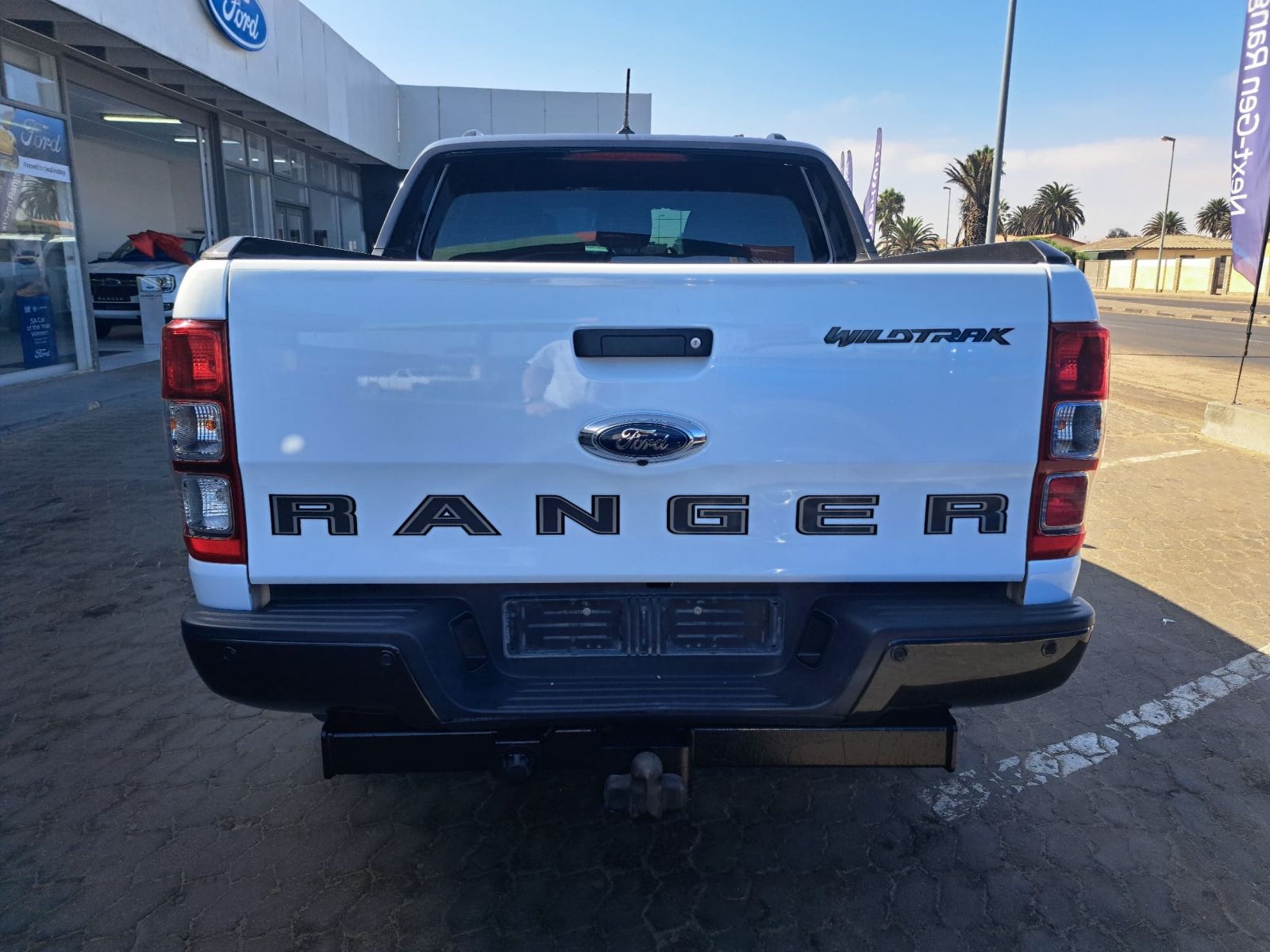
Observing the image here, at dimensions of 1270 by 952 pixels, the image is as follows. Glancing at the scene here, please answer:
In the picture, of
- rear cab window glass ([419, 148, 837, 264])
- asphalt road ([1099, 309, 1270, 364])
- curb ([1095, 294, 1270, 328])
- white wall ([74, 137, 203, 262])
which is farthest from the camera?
curb ([1095, 294, 1270, 328])

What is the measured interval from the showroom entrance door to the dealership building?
66 mm

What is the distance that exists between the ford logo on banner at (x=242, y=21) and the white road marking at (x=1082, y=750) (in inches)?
564

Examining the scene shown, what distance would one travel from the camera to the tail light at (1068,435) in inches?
78.9

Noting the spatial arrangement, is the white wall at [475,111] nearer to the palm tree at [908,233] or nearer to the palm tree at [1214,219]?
the palm tree at [908,233]

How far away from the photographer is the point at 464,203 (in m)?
3.48

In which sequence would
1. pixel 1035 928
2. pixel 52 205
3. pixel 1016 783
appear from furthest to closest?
1. pixel 52 205
2. pixel 1016 783
3. pixel 1035 928

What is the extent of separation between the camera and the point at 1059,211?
94.3 m

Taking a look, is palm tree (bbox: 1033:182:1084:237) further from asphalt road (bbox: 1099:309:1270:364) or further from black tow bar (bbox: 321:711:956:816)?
black tow bar (bbox: 321:711:956:816)

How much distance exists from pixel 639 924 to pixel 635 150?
102 inches

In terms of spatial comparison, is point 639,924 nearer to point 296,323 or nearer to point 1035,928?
point 1035,928

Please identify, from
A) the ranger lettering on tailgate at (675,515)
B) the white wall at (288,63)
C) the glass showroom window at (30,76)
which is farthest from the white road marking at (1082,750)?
the glass showroom window at (30,76)

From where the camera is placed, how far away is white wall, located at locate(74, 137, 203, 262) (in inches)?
805

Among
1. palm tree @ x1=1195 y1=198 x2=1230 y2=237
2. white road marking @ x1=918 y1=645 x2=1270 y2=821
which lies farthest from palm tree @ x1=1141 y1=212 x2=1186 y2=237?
white road marking @ x1=918 y1=645 x2=1270 y2=821

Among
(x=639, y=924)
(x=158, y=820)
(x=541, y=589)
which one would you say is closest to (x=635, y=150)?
(x=541, y=589)
